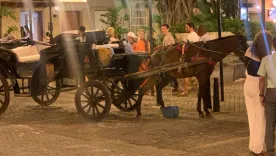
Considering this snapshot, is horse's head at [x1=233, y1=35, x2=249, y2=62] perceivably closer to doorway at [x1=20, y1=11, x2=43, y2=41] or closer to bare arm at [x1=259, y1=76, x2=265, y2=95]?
bare arm at [x1=259, y1=76, x2=265, y2=95]

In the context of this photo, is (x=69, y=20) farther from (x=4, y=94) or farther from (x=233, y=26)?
(x=4, y=94)

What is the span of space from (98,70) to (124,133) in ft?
6.66

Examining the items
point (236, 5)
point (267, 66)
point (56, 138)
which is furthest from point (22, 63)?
point (236, 5)

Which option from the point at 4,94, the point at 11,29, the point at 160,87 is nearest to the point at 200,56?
the point at 160,87

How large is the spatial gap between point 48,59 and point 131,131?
2880mm

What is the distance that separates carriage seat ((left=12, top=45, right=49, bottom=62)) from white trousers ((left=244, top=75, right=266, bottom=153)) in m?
6.75

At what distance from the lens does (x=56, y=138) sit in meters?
11.0

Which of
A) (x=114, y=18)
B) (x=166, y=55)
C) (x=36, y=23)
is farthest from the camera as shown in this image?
(x=36, y=23)

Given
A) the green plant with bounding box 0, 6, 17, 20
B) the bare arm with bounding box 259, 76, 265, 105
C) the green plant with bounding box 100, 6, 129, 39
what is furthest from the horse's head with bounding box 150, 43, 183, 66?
the green plant with bounding box 100, 6, 129, 39

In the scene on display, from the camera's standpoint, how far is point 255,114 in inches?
351

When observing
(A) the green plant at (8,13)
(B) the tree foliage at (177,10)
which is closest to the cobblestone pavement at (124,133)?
(B) the tree foliage at (177,10)

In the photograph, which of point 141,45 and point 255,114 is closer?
point 255,114

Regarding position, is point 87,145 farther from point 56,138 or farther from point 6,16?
point 6,16

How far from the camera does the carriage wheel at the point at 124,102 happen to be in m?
13.1
